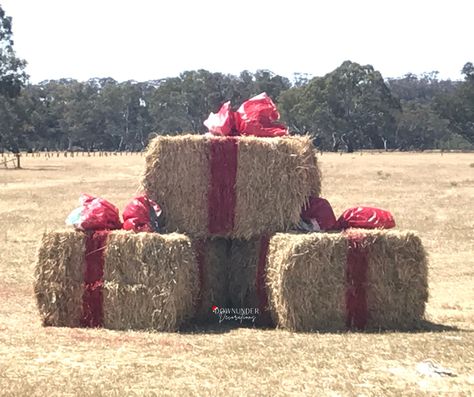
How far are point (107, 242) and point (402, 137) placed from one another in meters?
99.3

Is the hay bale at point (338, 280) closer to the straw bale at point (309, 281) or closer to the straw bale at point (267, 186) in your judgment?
the straw bale at point (309, 281)

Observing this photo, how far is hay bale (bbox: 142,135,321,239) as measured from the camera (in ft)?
29.9

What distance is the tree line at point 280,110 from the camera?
3930 inches

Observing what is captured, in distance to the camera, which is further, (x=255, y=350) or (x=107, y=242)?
(x=107, y=242)

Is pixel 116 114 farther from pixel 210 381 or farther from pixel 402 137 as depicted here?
pixel 210 381

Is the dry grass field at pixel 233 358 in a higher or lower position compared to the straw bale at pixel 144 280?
lower

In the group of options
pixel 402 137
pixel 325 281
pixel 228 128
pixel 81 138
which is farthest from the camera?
pixel 81 138

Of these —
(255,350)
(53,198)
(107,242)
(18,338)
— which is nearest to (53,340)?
(18,338)

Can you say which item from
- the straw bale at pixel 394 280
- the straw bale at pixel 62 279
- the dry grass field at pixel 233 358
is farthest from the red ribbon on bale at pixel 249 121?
the dry grass field at pixel 233 358

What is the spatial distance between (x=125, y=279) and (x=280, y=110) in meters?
94.2

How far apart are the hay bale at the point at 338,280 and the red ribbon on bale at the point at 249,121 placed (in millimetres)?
1654

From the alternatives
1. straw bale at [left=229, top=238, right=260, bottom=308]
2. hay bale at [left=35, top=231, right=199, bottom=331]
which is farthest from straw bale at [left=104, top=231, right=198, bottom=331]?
straw bale at [left=229, top=238, right=260, bottom=308]

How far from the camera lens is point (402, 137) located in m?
104

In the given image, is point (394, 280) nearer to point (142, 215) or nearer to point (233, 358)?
point (233, 358)
